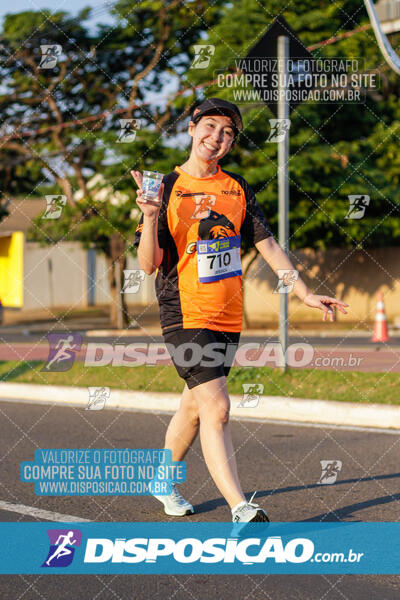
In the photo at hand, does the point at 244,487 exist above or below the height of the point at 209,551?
below

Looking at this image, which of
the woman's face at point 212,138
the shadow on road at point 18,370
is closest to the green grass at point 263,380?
the shadow on road at point 18,370

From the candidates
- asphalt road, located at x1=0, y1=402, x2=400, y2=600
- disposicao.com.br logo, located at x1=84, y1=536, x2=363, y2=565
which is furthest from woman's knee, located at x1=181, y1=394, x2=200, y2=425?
disposicao.com.br logo, located at x1=84, y1=536, x2=363, y2=565

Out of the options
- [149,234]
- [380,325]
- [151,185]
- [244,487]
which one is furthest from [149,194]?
[380,325]

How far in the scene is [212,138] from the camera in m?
4.56

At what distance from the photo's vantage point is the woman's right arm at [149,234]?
4.14 meters

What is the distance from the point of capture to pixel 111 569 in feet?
13.5

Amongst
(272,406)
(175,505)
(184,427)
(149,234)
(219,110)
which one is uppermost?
(219,110)

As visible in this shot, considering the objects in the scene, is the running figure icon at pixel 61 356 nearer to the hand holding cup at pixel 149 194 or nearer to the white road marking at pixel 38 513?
the white road marking at pixel 38 513

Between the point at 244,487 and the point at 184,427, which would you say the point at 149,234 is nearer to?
the point at 184,427

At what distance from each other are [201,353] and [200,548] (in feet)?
3.15

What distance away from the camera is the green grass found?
8.93m

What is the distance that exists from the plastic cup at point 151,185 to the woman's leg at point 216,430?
1029mm

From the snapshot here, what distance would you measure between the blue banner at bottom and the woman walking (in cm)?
30

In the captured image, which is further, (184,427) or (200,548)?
(184,427)
